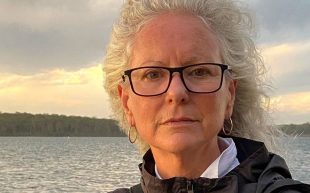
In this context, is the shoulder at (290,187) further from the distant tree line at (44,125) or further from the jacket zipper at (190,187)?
the distant tree line at (44,125)

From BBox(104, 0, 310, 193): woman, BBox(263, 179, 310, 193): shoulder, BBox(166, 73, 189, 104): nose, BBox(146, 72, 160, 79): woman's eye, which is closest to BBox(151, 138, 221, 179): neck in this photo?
BBox(104, 0, 310, 193): woman

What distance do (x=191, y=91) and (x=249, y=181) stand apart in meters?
0.52

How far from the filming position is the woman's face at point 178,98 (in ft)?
9.46

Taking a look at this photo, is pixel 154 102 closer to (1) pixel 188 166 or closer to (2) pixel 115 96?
(1) pixel 188 166

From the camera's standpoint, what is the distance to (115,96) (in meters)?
3.69

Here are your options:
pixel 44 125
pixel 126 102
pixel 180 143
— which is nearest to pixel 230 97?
pixel 180 143

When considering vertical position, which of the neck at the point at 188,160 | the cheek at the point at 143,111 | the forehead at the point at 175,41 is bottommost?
the neck at the point at 188,160

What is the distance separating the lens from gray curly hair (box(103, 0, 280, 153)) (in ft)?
10.6

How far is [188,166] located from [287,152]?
1.06 meters

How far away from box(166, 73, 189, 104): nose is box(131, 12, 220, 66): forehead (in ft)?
0.33

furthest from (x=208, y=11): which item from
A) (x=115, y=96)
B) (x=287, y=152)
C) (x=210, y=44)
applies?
(x=287, y=152)

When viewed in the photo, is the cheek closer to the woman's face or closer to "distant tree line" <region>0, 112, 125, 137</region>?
the woman's face

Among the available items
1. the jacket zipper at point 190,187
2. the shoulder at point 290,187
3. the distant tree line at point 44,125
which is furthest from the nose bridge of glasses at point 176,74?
the distant tree line at point 44,125

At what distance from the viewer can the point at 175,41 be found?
2971 millimetres
